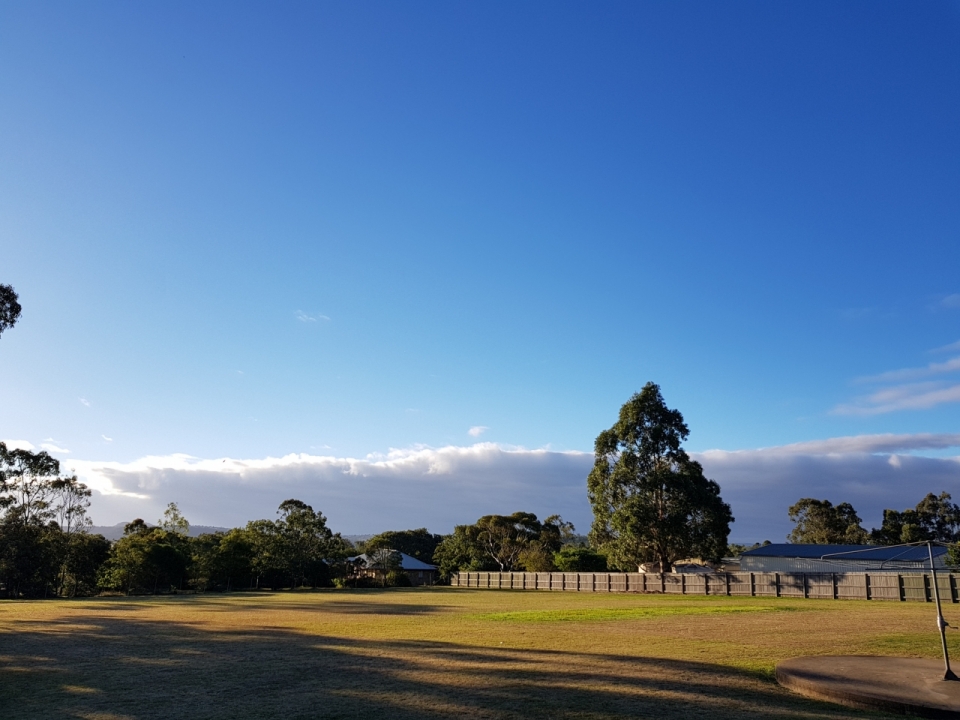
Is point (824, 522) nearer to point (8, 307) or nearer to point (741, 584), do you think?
point (741, 584)

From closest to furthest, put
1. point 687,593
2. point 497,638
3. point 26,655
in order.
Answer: point 26,655
point 497,638
point 687,593

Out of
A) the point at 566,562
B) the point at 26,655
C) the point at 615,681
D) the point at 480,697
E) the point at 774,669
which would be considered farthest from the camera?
the point at 566,562

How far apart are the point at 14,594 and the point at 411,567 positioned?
38186mm

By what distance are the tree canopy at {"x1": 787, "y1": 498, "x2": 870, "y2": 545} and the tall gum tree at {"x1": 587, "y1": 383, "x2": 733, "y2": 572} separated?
6919 cm

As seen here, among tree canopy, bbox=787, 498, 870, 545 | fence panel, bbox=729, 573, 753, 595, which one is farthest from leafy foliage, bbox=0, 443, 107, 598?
tree canopy, bbox=787, 498, 870, 545

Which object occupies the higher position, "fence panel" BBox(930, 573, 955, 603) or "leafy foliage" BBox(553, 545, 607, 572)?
"fence panel" BBox(930, 573, 955, 603)

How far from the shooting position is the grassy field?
9477 millimetres

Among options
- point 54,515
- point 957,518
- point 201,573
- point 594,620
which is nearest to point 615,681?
point 594,620

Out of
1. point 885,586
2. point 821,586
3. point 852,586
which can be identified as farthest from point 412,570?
point 885,586

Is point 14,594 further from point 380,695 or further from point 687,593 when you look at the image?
point 380,695

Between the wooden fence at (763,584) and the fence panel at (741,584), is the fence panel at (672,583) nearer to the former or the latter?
the wooden fence at (763,584)

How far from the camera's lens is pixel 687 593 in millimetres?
48344

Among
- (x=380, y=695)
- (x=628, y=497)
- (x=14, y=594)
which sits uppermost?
(x=628, y=497)

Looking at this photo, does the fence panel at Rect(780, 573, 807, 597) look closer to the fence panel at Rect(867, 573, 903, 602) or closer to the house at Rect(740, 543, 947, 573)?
the fence panel at Rect(867, 573, 903, 602)
